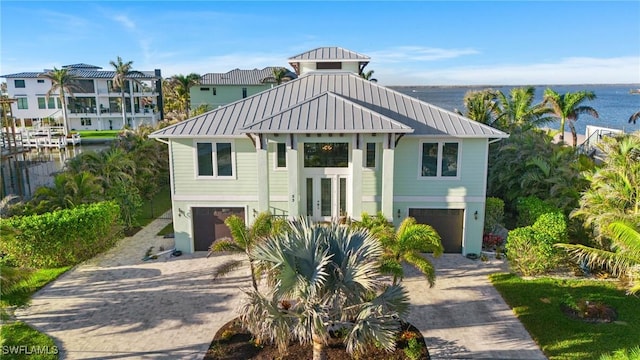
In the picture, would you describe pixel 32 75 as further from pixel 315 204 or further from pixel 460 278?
pixel 460 278

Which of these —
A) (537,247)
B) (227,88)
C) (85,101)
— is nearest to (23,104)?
(85,101)

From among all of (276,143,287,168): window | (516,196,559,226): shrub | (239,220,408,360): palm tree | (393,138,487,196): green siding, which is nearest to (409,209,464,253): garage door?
(393,138,487,196): green siding

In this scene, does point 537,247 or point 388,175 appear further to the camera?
point 388,175

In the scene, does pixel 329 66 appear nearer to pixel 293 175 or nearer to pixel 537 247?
pixel 293 175

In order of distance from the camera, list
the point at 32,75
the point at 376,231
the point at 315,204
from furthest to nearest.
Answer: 1. the point at 32,75
2. the point at 315,204
3. the point at 376,231

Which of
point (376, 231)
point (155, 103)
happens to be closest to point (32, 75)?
point (155, 103)

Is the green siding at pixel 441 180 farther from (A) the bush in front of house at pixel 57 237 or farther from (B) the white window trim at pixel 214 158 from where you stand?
(A) the bush in front of house at pixel 57 237

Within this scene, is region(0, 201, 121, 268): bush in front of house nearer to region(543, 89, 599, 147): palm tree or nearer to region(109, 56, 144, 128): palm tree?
region(543, 89, 599, 147): palm tree
